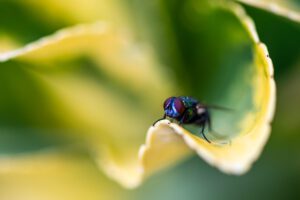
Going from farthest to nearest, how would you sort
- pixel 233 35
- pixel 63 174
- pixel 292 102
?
pixel 63 174, pixel 292 102, pixel 233 35

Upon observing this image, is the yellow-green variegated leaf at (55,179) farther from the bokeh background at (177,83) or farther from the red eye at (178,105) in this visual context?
the red eye at (178,105)

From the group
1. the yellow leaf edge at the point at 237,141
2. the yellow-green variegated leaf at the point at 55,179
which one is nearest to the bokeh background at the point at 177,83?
the yellow-green variegated leaf at the point at 55,179

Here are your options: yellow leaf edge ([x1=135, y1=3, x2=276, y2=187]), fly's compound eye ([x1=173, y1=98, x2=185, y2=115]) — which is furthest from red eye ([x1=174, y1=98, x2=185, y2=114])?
yellow leaf edge ([x1=135, y1=3, x2=276, y2=187])

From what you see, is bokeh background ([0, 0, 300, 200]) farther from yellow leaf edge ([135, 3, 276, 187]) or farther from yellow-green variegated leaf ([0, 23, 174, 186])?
yellow leaf edge ([135, 3, 276, 187])

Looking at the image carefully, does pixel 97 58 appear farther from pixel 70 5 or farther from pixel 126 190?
pixel 126 190

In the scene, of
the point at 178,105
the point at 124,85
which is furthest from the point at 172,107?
the point at 124,85

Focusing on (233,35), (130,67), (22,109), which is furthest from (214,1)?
(22,109)

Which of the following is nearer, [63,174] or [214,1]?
[214,1]

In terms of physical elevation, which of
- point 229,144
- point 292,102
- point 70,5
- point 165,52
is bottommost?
point 229,144
